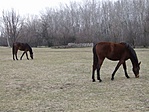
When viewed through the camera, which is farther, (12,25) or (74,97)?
(12,25)

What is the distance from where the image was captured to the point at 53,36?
207 ft

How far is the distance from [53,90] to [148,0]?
187 ft

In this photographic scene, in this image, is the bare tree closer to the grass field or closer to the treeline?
the treeline

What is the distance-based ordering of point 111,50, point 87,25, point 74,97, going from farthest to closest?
point 87,25, point 111,50, point 74,97

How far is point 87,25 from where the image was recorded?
68.5 meters

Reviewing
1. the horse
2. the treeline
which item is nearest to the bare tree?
the treeline

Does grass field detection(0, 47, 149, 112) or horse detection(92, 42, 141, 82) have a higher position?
horse detection(92, 42, 141, 82)

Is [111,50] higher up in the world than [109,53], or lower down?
higher up

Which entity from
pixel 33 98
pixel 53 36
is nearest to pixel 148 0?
pixel 53 36

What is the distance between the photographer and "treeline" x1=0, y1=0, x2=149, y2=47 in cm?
5716

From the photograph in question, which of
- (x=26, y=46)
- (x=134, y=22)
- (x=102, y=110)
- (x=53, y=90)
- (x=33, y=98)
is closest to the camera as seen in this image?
(x=102, y=110)

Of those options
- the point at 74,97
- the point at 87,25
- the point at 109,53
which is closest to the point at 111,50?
the point at 109,53

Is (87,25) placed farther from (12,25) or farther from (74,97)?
(74,97)

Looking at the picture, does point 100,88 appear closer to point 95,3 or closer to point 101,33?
point 101,33
